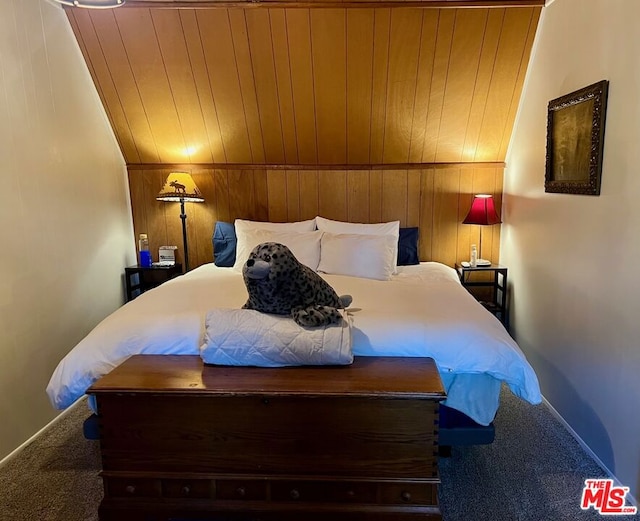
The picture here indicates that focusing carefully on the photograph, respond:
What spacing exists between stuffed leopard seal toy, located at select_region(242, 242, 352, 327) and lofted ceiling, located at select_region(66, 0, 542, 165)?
1644mm

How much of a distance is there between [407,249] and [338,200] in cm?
71

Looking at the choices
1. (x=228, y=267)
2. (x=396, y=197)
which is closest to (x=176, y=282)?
(x=228, y=267)

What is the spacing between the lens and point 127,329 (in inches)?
78.4

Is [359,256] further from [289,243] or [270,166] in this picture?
[270,166]

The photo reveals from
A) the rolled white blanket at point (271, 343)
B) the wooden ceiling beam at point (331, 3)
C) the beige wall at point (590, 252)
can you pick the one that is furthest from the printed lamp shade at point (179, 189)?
the beige wall at point (590, 252)

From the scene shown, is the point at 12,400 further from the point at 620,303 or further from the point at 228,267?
the point at 620,303

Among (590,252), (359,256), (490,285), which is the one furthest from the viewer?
(490,285)

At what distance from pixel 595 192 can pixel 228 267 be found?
7.82ft

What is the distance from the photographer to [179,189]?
3389 millimetres

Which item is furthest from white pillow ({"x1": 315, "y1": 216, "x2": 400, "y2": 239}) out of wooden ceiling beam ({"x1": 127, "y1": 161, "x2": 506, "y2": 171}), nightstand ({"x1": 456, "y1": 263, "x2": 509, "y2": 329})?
nightstand ({"x1": 456, "y1": 263, "x2": 509, "y2": 329})

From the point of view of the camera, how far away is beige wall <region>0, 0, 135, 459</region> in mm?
2215

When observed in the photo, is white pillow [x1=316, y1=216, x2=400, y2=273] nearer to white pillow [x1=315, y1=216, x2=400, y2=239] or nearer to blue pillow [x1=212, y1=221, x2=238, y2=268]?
white pillow [x1=315, y1=216, x2=400, y2=239]

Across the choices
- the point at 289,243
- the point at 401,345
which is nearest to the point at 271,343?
the point at 401,345

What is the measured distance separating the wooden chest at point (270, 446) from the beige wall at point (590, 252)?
85 centimetres
